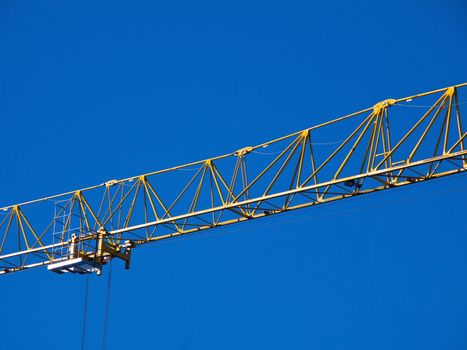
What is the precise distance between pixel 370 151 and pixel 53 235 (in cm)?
2269

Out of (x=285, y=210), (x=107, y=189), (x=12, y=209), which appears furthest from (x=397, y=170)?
(x=12, y=209)

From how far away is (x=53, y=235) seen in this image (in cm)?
7800

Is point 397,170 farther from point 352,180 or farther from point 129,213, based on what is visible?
point 129,213

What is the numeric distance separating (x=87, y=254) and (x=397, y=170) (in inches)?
812

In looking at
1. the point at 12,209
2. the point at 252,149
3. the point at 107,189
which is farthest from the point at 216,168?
the point at 12,209

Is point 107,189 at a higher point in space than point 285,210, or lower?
higher

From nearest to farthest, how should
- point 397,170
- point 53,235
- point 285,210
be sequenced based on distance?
1. point 397,170
2. point 285,210
3. point 53,235

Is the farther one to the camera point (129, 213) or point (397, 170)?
point (129, 213)

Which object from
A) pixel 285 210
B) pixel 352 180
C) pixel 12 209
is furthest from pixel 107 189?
pixel 352 180

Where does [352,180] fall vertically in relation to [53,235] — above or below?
below

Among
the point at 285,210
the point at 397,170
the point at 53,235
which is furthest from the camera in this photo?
the point at 53,235

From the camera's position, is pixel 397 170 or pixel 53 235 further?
pixel 53 235

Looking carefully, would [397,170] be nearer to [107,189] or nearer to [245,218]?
[245,218]

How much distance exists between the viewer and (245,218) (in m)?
71.9
